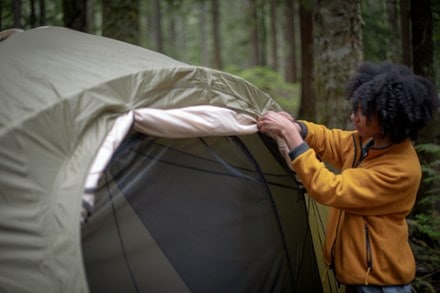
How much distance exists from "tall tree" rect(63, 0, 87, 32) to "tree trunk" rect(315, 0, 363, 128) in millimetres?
3462

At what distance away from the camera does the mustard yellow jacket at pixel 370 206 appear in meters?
2.33

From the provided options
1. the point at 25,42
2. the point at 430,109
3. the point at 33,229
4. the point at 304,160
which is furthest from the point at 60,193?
the point at 430,109

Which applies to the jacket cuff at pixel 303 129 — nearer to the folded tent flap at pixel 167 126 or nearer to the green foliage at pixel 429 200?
the folded tent flap at pixel 167 126

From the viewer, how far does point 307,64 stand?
912 cm

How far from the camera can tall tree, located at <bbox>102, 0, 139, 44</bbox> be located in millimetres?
5910

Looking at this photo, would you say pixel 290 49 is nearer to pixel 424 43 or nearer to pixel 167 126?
pixel 424 43

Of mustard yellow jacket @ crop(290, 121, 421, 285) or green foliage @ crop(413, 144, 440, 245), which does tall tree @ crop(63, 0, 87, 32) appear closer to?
green foliage @ crop(413, 144, 440, 245)

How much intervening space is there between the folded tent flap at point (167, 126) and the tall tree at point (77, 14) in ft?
13.9

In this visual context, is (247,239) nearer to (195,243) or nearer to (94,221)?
(195,243)

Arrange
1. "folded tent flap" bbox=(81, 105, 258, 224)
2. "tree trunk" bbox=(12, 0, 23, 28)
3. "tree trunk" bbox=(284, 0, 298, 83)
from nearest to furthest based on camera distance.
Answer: "folded tent flap" bbox=(81, 105, 258, 224) → "tree trunk" bbox=(12, 0, 23, 28) → "tree trunk" bbox=(284, 0, 298, 83)

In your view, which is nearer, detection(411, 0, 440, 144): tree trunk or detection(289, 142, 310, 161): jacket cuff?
detection(289, 142, 310, 161): jacket cuff

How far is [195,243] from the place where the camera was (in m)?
3.15

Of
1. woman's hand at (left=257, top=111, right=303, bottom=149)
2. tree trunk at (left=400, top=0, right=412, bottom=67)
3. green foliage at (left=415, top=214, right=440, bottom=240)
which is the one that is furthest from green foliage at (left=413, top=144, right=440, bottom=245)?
woman's hand at (left=257, top=111, right=303, bottom=149)

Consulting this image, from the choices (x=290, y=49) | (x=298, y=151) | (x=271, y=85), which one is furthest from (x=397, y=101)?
(x=290, y=49)
